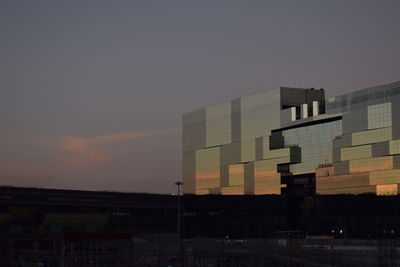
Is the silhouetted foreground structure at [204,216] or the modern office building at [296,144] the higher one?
the modern office building at [296,144]

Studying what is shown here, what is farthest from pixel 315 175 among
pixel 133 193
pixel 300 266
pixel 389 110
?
pixel 300 266

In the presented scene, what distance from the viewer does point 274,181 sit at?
528 ft

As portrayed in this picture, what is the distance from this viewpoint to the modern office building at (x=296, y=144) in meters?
134

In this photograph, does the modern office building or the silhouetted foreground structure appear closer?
the modern office building

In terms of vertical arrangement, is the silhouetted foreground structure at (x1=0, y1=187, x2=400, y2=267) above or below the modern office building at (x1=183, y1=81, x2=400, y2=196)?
below

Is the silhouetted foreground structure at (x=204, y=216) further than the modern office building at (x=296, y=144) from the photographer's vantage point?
Yes

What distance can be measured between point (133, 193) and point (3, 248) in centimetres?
9238

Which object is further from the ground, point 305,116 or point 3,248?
point 305,116

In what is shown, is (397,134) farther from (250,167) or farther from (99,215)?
(99,215)

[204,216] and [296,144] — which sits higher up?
[296,144]

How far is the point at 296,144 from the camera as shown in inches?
6132

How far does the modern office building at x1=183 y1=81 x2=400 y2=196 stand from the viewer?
134000 mm

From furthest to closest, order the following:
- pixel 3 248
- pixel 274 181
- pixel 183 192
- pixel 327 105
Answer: pixel 183 192 → pixel 274 181 → pixel 327 105 → pixel 3 248

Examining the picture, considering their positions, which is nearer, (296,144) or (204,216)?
(296,144)
